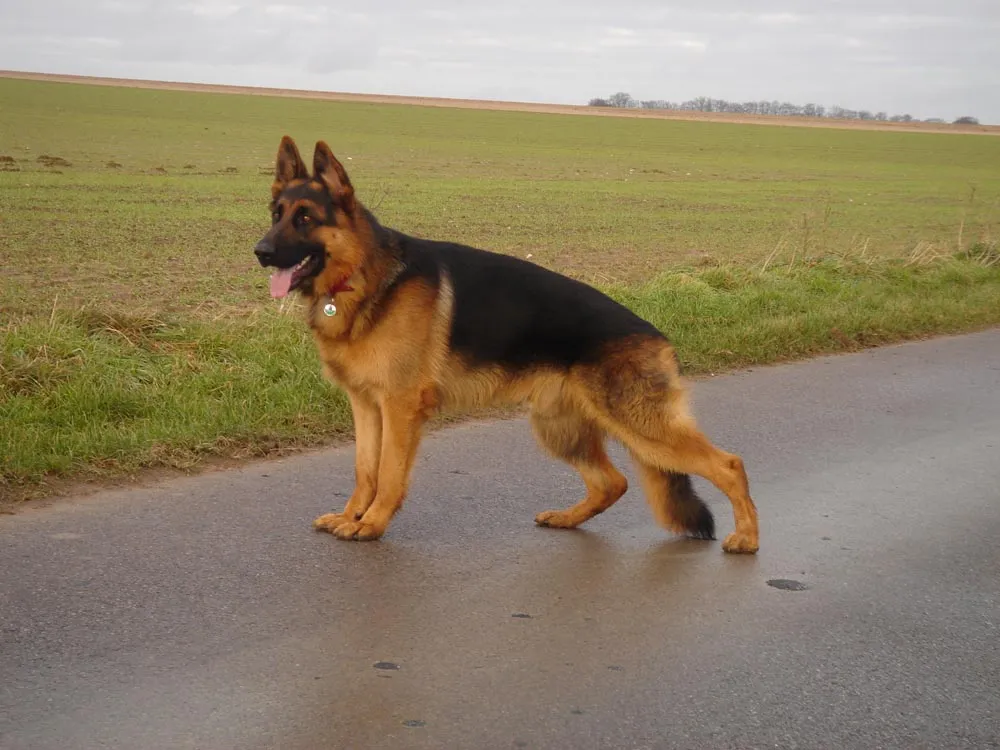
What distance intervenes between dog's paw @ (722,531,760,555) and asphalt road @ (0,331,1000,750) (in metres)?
0.06

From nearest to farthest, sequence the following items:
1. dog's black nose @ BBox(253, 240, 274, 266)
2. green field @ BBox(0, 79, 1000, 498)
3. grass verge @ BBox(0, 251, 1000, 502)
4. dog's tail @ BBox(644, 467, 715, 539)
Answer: dog's black nose @ BBox(253, 240, 274, 266), dog's tail @ BBox(644, 467, 715, 539), grass verge @ BBox(0, 251, 1000, 502), green field @ BBox(0, 79, 1000, 498)

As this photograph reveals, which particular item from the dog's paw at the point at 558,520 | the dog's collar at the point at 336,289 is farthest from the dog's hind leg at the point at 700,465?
the dog's collar at the point at 336,289

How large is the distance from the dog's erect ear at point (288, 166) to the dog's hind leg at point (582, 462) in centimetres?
159

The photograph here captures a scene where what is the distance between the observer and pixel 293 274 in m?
5.33

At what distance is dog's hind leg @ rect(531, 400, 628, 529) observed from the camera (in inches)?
224

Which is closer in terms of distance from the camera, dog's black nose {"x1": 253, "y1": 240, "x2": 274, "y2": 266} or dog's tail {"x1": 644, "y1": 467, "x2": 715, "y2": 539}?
dog's black nose {"x1": 253, "y1": 240, "x2": 274, "y2": 266}

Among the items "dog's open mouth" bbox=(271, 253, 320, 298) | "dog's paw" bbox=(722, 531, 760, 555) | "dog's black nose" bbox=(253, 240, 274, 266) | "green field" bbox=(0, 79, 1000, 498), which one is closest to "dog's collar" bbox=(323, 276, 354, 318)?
"dog's open mouth" bbox=(271, 253, 320, 298)

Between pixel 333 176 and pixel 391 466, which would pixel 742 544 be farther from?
pixel 333 176

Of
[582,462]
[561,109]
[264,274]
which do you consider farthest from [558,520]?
[561,109]

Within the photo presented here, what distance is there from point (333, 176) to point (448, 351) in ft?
3.16

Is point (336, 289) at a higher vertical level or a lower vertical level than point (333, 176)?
lower

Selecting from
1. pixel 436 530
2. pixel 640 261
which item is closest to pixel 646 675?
pixel 436 530

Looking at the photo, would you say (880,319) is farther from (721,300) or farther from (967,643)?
(967,643)

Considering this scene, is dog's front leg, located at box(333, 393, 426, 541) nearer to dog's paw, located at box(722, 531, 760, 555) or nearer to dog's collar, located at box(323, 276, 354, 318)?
dog's collar, located at box(323, 276, 354, 318)
